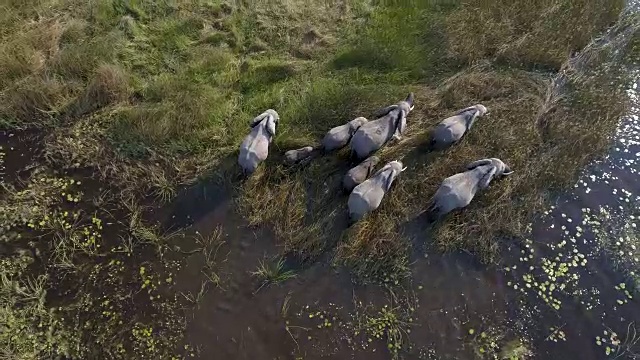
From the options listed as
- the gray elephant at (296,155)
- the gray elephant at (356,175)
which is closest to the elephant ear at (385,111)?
the gray elephant at (356,175)

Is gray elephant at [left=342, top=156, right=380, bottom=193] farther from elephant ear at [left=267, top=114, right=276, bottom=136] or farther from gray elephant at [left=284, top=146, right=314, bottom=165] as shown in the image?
elephant ear at [left=267, top=114, right=276, bottom=136]

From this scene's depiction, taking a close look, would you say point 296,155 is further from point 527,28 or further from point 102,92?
point 527,28

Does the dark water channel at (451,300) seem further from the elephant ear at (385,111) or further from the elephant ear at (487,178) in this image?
the elephant ear at (385,111)

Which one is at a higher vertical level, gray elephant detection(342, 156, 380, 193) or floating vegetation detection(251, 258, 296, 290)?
gray elephant detection(342, 156, 380, 193)

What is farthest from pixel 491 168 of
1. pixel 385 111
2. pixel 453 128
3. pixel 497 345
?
pixel 497 345

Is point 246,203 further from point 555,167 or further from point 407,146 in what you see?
point 555,167

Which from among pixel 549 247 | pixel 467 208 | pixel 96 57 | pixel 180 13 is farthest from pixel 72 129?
pixel 549 247

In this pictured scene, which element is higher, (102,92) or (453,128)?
(453,128)

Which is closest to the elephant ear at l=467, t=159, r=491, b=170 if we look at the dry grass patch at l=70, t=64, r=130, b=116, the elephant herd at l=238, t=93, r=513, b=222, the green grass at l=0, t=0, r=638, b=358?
the elephant herd at l=238, t=93, r=513, b=222
